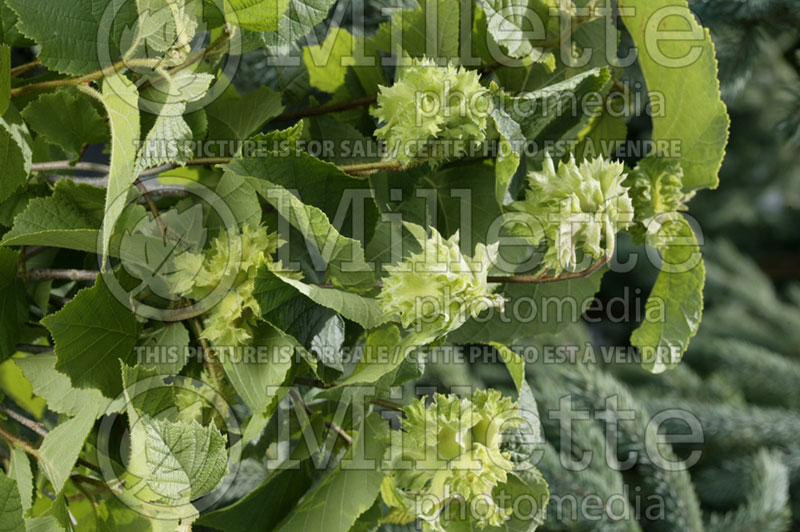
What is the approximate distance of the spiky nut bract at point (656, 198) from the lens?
287 millimetres

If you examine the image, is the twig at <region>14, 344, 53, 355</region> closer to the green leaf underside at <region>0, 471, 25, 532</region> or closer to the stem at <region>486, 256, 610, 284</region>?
the green leaf underside at <region>0, 471, 25, 532</region>

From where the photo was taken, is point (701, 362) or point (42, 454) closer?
point (42, 454)

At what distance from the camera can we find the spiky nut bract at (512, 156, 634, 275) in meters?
0.25

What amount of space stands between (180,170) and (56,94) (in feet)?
0.17

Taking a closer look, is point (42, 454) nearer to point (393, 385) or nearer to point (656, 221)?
point (393, 385)

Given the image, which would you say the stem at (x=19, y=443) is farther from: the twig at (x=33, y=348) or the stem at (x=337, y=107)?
the stem at (x=337, y=107)

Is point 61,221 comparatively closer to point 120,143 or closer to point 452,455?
point 120,143

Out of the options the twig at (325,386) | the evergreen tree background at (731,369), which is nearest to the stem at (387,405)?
the twig at (325,386)

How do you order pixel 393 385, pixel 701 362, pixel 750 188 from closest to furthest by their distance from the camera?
pixel 393 385, pixel 701 362, pixel 750 188

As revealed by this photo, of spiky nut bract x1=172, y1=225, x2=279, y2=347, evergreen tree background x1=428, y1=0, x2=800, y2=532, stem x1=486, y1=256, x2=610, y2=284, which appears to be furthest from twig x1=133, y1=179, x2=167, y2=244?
evergreen tree background x1=428, y1=0, x2=800, y2=532

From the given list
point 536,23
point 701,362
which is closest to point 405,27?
point 536,23

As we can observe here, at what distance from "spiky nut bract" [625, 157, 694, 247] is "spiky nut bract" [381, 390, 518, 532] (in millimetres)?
92

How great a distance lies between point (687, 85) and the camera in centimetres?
29

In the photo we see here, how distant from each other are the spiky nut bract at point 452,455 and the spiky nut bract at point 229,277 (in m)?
0.07
